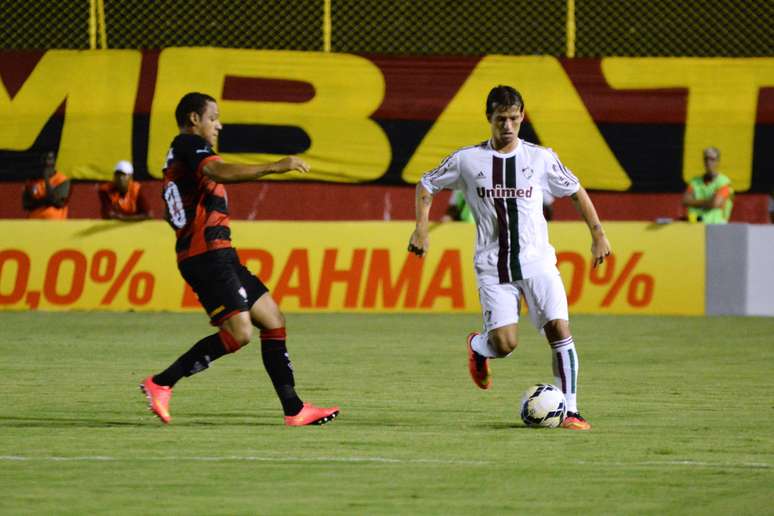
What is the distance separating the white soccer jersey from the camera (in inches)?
361

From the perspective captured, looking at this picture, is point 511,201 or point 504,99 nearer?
point 504,99

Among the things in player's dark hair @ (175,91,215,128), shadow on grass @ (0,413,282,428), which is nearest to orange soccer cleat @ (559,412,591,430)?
shadow on grass @ (0,413,282,428)

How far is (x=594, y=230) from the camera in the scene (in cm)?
915

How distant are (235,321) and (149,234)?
31.6 ft

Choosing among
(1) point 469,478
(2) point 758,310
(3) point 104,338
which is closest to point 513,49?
(2) point 758,310

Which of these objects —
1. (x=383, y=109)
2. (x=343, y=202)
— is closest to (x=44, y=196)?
(x=343, y=202)

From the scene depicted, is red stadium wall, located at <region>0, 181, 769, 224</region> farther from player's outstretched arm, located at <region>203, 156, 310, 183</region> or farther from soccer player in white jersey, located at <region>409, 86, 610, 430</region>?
player's outstretched arm, located at <region>203, 156, 310, 183</region>

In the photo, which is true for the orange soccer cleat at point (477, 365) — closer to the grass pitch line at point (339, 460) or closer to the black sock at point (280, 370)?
the black sock at point (280, 370)

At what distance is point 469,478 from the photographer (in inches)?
282

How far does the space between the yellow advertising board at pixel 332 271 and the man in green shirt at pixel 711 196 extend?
730 mm

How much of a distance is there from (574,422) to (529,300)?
0.77 m

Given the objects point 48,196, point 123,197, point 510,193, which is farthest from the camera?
point 48,196

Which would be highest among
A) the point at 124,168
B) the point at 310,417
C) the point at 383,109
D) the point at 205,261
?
the point at 205,261

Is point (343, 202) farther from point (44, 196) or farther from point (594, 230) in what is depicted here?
point (594, 230)
